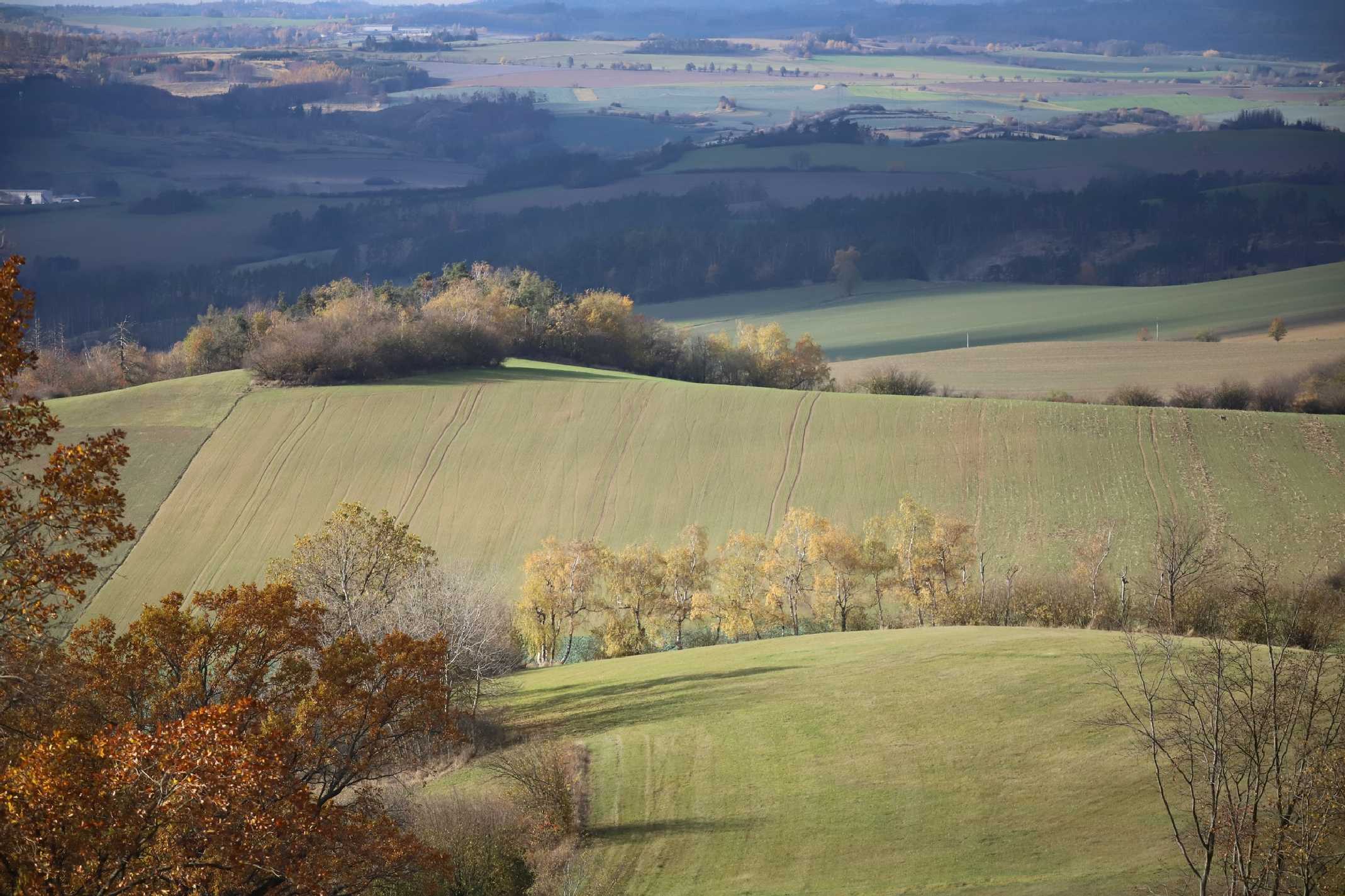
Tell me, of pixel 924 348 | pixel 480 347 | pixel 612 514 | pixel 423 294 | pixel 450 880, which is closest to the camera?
pixel 450 880

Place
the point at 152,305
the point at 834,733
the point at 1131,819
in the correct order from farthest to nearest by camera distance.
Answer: the point at 152,305 → the point at 834,733 → the point at 1131,819

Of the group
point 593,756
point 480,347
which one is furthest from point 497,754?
point 480,347

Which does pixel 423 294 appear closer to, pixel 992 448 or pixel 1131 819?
pixel 992 448

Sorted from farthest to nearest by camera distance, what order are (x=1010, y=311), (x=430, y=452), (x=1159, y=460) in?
1. (x=1010, y=311)
2. (x=430, y=452)
3. (x=1159, y=460)

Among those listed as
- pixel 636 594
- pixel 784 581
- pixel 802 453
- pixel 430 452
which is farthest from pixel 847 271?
pixel 636 594

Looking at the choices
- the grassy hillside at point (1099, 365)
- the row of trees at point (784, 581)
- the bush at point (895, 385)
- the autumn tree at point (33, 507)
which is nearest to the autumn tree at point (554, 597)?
the row of trees at point (784, 581)

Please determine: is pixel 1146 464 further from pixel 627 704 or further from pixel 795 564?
pixel 627 704

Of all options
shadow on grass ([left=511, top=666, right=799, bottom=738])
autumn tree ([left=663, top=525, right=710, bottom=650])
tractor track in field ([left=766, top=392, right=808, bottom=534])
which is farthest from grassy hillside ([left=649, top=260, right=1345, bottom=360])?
shadow on grass ([left=511, top=666, right=799, bottom=738])
